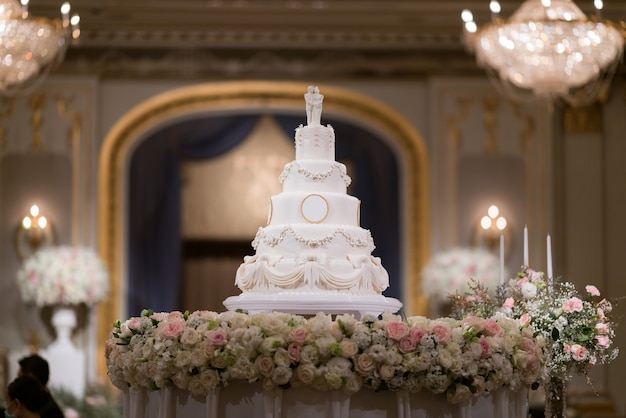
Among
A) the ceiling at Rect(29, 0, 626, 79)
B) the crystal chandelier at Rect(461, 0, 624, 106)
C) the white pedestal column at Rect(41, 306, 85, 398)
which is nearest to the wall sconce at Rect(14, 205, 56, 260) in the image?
the white pedestal column at Rect(41, 306, 85, 398)

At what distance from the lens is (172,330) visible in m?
5.90

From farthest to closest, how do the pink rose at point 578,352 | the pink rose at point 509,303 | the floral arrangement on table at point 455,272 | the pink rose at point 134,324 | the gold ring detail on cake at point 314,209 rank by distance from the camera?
the floral arrangement on table at point 455,272
the gold ring detail on cake at point 314,209
the pink rose at point 509,303
the pink rose at point 578,352
the pink rose at point 134,324

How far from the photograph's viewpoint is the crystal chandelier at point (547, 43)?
424 inches

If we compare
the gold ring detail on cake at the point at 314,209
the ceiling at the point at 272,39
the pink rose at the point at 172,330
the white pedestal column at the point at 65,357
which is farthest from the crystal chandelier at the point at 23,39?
the pink rose at the point at 172,330

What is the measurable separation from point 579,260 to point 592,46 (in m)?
4.00

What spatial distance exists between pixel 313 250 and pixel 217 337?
1788mm

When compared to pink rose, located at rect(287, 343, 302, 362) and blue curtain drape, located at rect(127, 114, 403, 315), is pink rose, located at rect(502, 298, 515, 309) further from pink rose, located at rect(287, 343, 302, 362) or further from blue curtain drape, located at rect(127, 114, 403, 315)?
blue curtain drape, located at rect(127, 114, 403, 315)

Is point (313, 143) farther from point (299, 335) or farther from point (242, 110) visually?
point (242, 110)

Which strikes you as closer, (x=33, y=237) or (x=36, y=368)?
(x=36, y=368)

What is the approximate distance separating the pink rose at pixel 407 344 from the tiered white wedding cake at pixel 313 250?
1.39 m

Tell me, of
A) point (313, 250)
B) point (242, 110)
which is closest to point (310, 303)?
point (313, 250)

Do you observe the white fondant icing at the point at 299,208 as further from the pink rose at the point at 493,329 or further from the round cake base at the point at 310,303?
the pink rose at the point at 493,329

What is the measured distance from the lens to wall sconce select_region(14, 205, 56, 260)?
13922mm

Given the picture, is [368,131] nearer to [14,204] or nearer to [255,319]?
[14,204]
